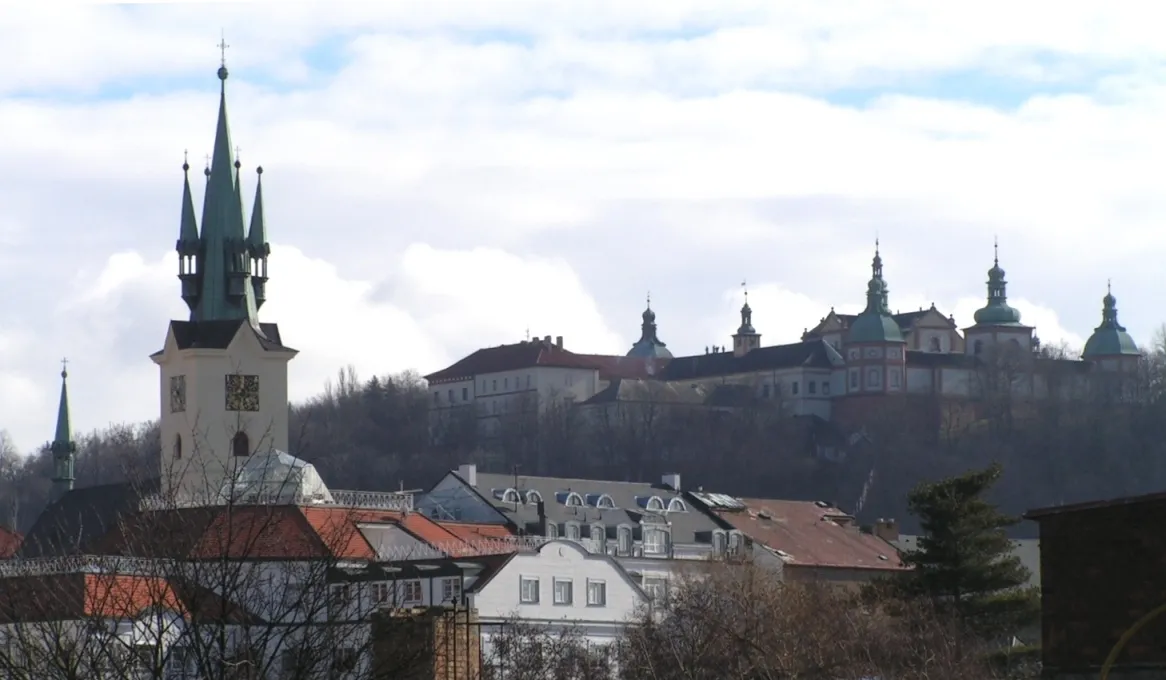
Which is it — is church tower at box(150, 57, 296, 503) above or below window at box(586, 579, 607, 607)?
above

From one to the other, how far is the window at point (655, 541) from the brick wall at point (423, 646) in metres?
59.7

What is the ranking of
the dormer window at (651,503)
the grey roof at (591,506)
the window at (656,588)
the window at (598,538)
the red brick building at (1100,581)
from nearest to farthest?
1. the red brick building at (1100,581)
2. the window at (656,588)
3. the window at (598,538)
4. the grey roof at (591,506)
5. the dormer window at (651,503)

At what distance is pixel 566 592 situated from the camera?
85875 mm

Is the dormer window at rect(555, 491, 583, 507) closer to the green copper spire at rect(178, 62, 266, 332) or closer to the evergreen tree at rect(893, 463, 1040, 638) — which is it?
the green copper spire at rect(178, 62, 266, 332)

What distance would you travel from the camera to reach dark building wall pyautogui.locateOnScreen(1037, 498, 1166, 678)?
101 ft

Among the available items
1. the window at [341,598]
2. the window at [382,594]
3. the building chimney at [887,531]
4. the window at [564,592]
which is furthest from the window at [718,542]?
the window at [341,598]

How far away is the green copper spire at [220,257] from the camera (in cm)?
11400

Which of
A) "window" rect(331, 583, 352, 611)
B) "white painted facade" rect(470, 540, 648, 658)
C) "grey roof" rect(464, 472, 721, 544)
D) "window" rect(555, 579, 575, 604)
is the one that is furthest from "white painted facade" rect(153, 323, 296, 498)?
"window" rect(331, 583, 352, 611)

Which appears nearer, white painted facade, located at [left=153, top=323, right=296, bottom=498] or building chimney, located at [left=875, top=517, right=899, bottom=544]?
white painted facade, located at [left=153, top=323, right=296, bottom=498]

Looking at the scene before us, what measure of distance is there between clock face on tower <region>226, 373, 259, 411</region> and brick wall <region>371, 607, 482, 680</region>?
6936cm

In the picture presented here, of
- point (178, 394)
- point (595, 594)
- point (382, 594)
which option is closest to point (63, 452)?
point (178, 394)

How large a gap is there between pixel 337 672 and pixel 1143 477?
171 m

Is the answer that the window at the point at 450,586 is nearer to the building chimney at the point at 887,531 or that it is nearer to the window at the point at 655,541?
the window at the point at 655,541

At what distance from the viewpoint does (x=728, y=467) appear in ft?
630
